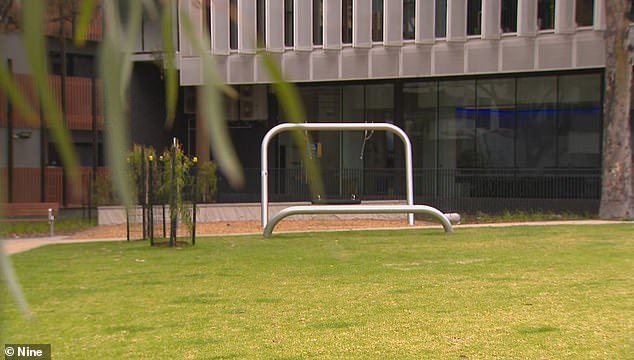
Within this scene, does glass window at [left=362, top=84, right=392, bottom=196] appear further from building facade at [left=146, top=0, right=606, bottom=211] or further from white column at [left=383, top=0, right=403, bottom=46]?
white column at [left=383, top=0, right=403, bottom=46]

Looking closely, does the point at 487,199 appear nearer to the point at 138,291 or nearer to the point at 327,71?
the point at 327,71

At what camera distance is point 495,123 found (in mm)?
25188

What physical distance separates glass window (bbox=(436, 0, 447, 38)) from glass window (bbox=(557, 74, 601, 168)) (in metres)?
4.81

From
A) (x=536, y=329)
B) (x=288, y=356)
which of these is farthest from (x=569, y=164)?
(x=288, y=356)

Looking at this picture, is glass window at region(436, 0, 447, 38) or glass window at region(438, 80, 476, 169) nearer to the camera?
glass window at region(436, 0, 447, 38)

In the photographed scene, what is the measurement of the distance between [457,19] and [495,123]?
4444mm

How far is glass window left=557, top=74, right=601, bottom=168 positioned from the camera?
23.9 m

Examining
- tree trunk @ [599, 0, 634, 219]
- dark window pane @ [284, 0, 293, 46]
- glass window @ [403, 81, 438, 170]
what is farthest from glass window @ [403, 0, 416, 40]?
tree trunk @ [599, 0, 634, 219]

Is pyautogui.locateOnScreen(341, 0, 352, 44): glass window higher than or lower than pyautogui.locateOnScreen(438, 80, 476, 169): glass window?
higher

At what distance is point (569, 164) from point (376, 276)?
694 inches

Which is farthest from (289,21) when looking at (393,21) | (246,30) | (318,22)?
(246,30)

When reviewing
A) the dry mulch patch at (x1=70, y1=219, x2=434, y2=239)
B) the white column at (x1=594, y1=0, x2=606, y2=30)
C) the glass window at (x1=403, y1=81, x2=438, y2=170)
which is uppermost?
the white column at (x1=594, y1=0, x2=606, y2=30)

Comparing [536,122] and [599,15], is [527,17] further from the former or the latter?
[536,122]

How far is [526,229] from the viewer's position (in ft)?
50.8
